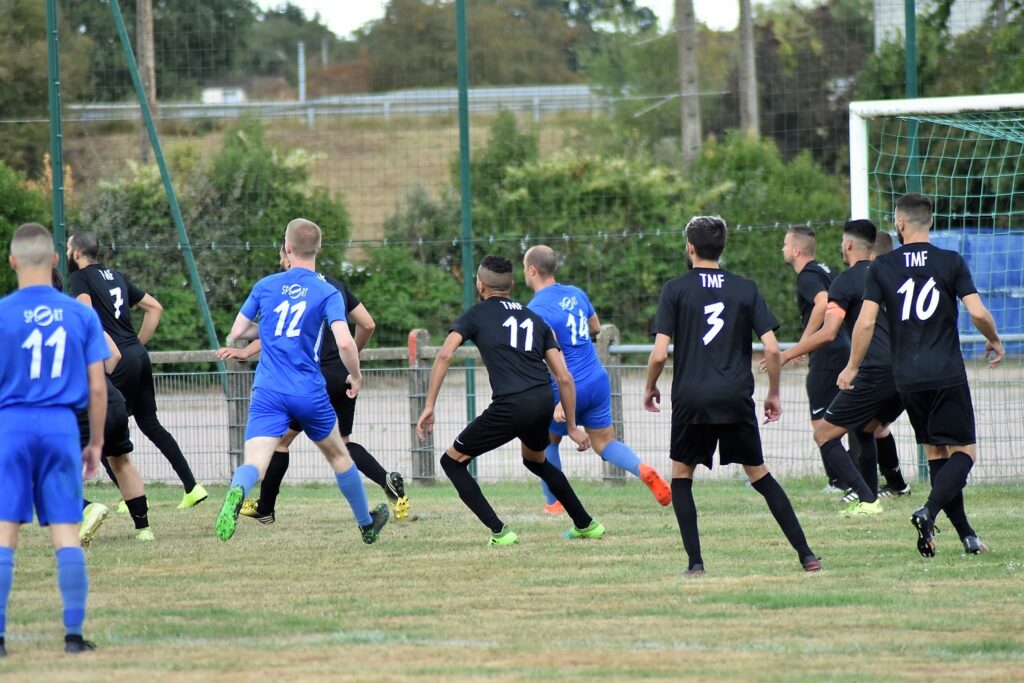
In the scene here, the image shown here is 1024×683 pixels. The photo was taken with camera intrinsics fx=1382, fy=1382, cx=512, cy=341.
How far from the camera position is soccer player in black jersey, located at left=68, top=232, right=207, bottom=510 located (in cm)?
963

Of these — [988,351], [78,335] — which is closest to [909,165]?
[988,351]

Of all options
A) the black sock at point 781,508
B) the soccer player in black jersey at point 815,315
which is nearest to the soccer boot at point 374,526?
the black sock at point 781,508

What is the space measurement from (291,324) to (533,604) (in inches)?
101

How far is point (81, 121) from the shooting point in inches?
817

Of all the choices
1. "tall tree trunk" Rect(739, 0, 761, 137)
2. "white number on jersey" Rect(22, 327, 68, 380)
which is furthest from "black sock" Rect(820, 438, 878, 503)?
"tall tree trunk" Rect(739, 0, 761, 137)

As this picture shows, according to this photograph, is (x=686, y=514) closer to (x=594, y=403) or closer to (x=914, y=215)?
(x=914, y=215)

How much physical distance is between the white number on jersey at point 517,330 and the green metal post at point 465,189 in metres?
4.79

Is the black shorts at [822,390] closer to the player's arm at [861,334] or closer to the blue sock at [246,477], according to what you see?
the player's arm at [861,334]

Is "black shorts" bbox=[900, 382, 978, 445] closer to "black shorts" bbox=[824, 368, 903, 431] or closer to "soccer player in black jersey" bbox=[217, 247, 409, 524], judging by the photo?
"black shorts" bbox=[824, 368, 903, 431]

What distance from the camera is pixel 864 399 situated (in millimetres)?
9648

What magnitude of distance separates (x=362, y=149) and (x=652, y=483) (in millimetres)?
14704

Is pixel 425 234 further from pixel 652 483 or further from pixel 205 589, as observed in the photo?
pixel 205 589

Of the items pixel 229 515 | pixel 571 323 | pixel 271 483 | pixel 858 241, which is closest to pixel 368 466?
pixel 271 483

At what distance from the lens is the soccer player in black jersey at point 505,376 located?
27.4 ft
